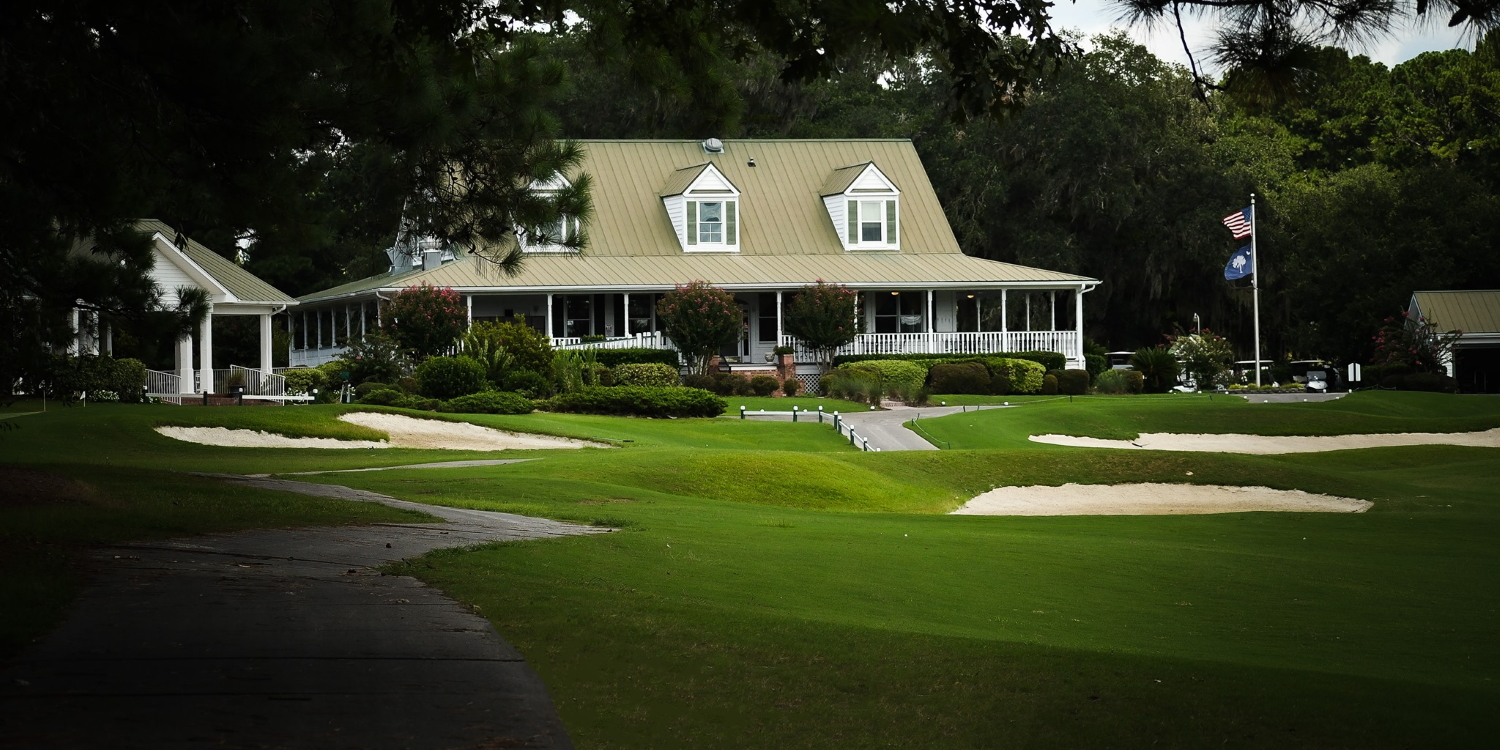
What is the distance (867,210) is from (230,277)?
2128 cm

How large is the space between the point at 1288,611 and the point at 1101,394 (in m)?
33.8

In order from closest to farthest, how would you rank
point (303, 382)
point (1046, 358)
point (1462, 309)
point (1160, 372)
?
point (303, 382) < point (1160, 372) < point (1046, 358) < point (1462, 309)

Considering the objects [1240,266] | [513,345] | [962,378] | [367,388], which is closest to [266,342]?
[367,388]

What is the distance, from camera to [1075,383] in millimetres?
44750

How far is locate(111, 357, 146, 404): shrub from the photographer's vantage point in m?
31.8

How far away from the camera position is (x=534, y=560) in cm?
1148

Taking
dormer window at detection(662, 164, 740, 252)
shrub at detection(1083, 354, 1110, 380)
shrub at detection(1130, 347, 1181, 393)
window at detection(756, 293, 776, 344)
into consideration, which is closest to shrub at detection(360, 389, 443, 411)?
window at detection(756, 293, 776, 344)

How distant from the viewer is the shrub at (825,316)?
143 feet

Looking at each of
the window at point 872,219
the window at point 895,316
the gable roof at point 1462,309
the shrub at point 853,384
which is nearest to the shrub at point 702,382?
the shrub at point 853,384

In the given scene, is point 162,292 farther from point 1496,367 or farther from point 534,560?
point 1496,367

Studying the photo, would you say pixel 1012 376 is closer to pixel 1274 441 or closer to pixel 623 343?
pixel 1274 441

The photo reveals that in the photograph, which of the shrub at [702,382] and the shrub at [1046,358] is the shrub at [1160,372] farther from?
the shrub at [702,382]

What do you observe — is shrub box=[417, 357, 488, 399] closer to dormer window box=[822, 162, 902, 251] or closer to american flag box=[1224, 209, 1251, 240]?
dormer window box=[822, 162, 902, 251]

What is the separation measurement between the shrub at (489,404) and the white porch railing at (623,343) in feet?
32.8
